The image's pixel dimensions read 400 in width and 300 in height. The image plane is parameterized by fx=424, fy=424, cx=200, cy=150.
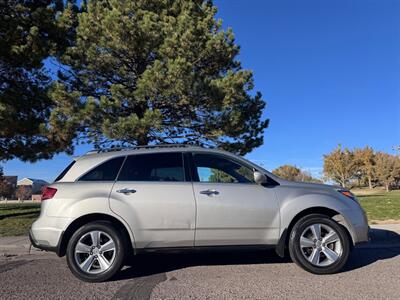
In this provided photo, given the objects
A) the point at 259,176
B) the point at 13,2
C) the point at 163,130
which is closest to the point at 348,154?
the point at 163,130

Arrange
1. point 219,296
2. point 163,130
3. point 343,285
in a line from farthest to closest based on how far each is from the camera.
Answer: point 163,130
point 343,285
point 219,296

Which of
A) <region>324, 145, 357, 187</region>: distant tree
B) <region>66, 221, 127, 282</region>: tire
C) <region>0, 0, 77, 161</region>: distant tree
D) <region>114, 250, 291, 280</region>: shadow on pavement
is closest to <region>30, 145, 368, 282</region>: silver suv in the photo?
<region>66, 221, 127, 282</region>: tire

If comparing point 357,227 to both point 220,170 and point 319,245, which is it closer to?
point 319,245

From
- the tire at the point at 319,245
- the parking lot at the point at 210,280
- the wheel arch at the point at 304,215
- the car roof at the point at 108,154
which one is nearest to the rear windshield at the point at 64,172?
the car roof at the point at 108,154

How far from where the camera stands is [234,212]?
5.80 m

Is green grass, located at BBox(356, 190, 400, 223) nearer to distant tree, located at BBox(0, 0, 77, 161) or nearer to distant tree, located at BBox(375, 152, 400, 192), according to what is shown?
distant tree, located at BBox(0, 0, 77, 161)

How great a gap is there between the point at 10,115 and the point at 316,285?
11499 mm

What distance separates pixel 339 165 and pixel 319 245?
6144cm

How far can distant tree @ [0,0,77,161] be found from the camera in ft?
46.7

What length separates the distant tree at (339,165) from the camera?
64.6 meters

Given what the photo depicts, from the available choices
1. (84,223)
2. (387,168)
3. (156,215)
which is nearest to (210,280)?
(156,215)

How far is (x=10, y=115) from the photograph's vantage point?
13508mm

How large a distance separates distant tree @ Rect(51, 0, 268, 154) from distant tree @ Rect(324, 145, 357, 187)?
4885 centimetres

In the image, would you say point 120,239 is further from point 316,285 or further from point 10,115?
point 10,115
